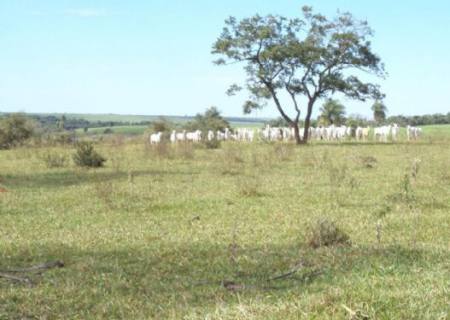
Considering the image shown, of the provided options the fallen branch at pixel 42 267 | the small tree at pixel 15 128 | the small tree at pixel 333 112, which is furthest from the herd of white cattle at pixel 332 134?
the fallen branch at pixel 42 267

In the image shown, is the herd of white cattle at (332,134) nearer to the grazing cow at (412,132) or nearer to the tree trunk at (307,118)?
the grazing cow at (412,132)

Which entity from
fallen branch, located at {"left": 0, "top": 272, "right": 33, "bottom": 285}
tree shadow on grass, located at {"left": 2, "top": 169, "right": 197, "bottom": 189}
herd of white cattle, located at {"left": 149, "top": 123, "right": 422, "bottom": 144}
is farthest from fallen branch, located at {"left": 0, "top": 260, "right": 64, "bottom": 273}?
herd of white cattle, located at {"left": 149, "top": 123, "right": 422, "bottom": 144}

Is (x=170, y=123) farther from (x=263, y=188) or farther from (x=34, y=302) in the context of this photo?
(x=34, y=302)

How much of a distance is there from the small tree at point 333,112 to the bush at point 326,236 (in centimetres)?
6927

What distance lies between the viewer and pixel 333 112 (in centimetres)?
7906

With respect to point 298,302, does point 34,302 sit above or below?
below

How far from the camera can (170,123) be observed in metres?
60.7

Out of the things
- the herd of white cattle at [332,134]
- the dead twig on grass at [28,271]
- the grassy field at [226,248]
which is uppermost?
the herd of white cattle at [332,134]

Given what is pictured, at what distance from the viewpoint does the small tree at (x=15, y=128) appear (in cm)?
4485

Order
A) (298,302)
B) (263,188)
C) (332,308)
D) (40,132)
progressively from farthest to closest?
(40,132) → (263,188) → (298,302) → (332,308)

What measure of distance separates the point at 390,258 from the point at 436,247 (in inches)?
39.8

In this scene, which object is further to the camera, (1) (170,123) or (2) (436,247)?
(1) (170,123)

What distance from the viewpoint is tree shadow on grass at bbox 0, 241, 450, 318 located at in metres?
6.27

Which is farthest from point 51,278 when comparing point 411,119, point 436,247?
point 411,119
